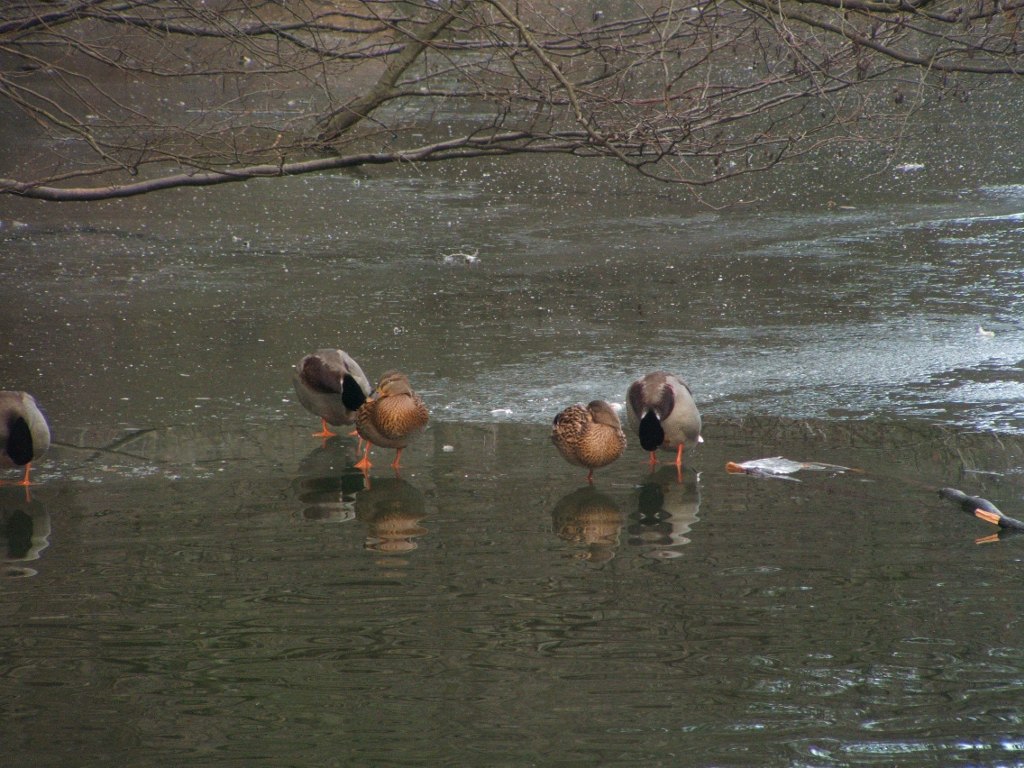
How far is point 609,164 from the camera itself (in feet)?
43.8

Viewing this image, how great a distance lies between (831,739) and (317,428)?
3796mm

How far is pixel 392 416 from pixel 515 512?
0.93 meters

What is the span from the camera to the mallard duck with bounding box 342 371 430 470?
5.77 metres

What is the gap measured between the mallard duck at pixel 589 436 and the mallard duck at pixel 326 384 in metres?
1.13

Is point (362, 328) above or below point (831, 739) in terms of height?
above

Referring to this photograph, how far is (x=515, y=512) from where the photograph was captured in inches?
202

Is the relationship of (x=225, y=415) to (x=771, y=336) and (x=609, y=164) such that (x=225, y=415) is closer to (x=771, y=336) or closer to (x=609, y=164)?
(x=771, y=336)

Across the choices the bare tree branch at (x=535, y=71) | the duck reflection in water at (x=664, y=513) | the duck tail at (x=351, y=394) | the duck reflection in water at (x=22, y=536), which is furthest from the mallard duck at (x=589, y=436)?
the duck reflection in water at (x=22, y=536)

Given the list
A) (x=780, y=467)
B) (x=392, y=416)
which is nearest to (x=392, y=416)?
(x=392, y=416)

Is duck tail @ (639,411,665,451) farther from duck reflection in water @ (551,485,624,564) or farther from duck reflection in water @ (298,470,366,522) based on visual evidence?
duck reflection in water @ (298,470,366,522)

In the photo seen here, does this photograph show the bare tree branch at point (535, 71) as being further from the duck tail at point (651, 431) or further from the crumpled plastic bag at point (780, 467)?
the crumpled plastic bag at point (780, 467)

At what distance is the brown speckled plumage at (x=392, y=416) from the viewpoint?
18.9 ft

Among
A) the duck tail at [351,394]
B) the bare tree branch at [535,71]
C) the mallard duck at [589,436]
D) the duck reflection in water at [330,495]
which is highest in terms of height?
the bare tree branch at [535,71]

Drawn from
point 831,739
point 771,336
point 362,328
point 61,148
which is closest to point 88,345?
point 362,328
